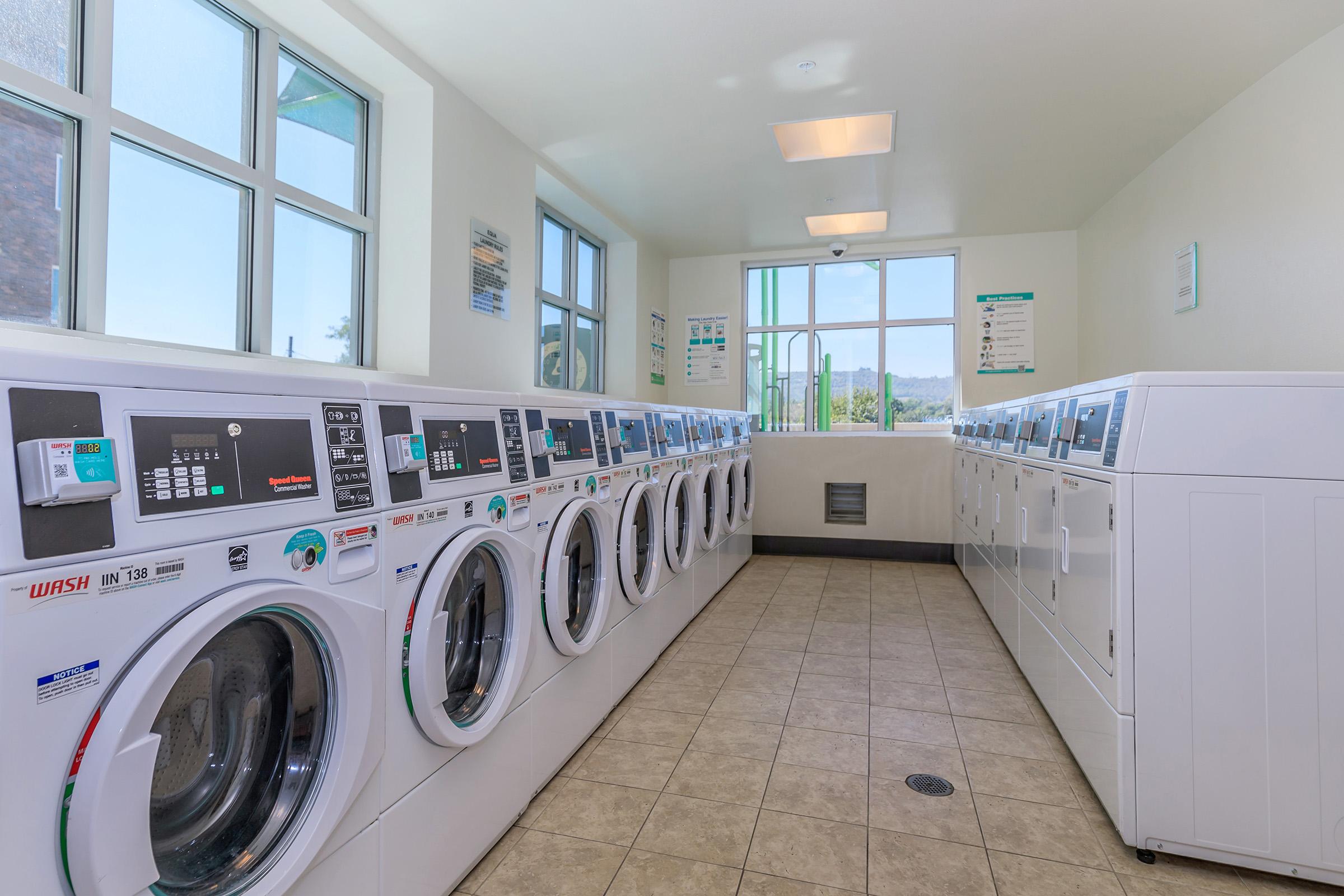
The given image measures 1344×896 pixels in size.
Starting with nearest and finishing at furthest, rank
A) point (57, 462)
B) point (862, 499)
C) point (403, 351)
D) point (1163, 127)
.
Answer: point (57, 462)
point (403, 351)
point (1163, 127)
point (862, 499)

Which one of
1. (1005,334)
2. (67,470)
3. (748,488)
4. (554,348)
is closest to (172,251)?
(67,470)

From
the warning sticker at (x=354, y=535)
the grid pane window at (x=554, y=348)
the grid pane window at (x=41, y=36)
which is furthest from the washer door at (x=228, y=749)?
the grid pane window at (x=554, y=348)

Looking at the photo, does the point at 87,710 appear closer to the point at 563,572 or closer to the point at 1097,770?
the point at 563,572

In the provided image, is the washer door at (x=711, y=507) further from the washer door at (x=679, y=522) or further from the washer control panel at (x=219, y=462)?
the washer control panel at (x=219, y=462)

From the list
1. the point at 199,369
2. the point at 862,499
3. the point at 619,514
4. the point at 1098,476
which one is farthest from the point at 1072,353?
the point at 199,369

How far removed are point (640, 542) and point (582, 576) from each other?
0.62m

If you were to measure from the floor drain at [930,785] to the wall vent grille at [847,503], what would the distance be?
363 centimetres

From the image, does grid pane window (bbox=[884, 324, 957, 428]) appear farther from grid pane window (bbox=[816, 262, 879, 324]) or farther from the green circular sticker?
the green circular sticker

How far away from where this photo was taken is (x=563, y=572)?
192 centimetres

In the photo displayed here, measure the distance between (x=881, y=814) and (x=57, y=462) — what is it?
6.50 ft

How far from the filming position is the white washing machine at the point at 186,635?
724 millimetres

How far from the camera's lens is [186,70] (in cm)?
227

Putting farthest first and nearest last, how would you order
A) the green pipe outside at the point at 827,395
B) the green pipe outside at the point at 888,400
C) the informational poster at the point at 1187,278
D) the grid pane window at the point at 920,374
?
the green pipe outside at the point at 827,395
the green pipe outside at the point at 888,400
the grid pane window at the point at 920,374
the informational poster at the point at 1187,278

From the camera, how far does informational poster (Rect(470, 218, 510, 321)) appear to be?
3.31 m
